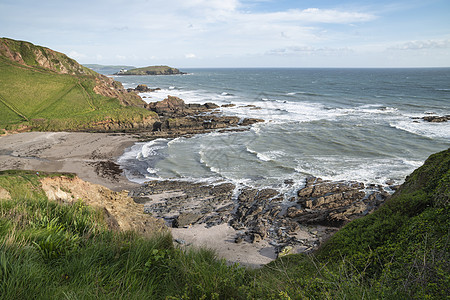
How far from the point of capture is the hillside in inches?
1663

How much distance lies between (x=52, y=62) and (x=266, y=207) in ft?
218

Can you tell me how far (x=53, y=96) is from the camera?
50.1 meters

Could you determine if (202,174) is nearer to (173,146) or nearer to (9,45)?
(173,146)

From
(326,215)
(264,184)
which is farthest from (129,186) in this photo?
(326,215)

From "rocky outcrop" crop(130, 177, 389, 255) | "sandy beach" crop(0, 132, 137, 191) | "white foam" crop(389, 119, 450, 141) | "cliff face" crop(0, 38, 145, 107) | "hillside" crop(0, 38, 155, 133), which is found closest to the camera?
"rocky outcrop" crop(130, 177, 389, 255)

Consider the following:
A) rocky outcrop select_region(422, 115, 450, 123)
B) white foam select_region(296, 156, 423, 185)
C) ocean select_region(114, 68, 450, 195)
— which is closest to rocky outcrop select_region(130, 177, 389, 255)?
ocean select_region(114, 68, 450, 195)

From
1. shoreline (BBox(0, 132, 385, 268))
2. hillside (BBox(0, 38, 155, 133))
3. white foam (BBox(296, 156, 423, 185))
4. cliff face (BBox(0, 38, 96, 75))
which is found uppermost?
cliff face (BBox(0, 38, 96, 75))

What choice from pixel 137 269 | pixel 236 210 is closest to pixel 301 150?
pixel 236 210

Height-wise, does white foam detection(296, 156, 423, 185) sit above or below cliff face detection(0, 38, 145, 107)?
below

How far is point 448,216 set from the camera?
734cm

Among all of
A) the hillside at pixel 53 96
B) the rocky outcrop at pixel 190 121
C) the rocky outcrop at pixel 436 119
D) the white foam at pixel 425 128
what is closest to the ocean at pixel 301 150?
the white foam at pixel 425 128

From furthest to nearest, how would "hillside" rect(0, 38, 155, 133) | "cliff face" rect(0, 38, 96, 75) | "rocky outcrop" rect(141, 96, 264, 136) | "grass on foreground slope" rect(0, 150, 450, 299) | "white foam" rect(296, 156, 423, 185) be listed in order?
"cliff face" rect(0, 38, 96, 75)
"rocky outcrop" rect(141, 96, 264, 136)
"hillside" rect(0, 38, 155, 133)
"white foam" rect(296, 156, 423, 185)
"grass on foreground slope" rect(0, 150, 450, 299)

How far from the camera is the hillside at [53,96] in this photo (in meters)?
42.2

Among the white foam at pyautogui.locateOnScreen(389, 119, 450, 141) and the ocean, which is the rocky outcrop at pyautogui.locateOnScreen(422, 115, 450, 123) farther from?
the ocean
